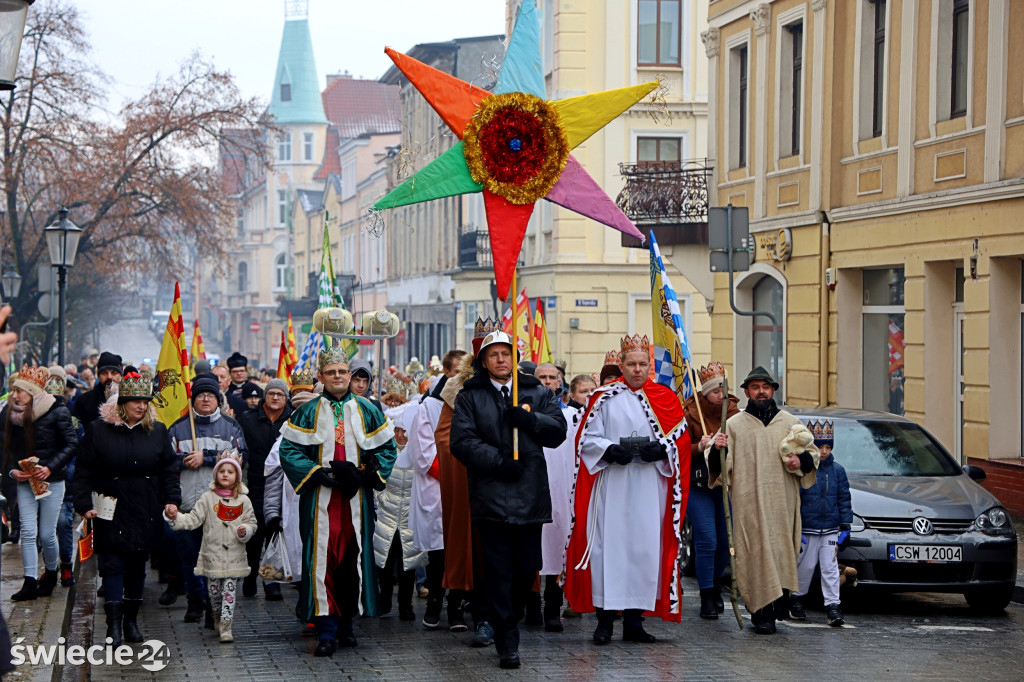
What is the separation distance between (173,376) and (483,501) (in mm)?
3818

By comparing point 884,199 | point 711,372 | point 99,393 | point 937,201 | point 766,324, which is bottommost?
point 99,393

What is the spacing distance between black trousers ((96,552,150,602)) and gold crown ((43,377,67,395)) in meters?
3.53

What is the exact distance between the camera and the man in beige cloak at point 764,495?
32.4 ft

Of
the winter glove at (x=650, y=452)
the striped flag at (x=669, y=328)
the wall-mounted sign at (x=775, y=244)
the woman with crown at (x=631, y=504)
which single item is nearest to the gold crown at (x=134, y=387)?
the woman with crown at (x=631, y=504)

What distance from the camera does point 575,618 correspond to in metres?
10.6

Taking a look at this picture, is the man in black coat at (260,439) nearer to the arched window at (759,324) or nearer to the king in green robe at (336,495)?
the king in green robe at (336,495)

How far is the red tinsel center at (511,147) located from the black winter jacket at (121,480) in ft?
9.30

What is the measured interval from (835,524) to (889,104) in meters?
10.6

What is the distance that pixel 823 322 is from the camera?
69.9ft

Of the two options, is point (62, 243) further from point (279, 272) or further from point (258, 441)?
point (279, 272)

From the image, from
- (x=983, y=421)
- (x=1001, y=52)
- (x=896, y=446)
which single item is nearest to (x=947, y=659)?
(x=896, y=446)

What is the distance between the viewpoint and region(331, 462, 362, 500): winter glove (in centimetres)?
915

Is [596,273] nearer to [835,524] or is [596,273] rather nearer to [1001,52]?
[1001,52]

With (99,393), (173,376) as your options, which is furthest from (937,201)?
(173,376)
